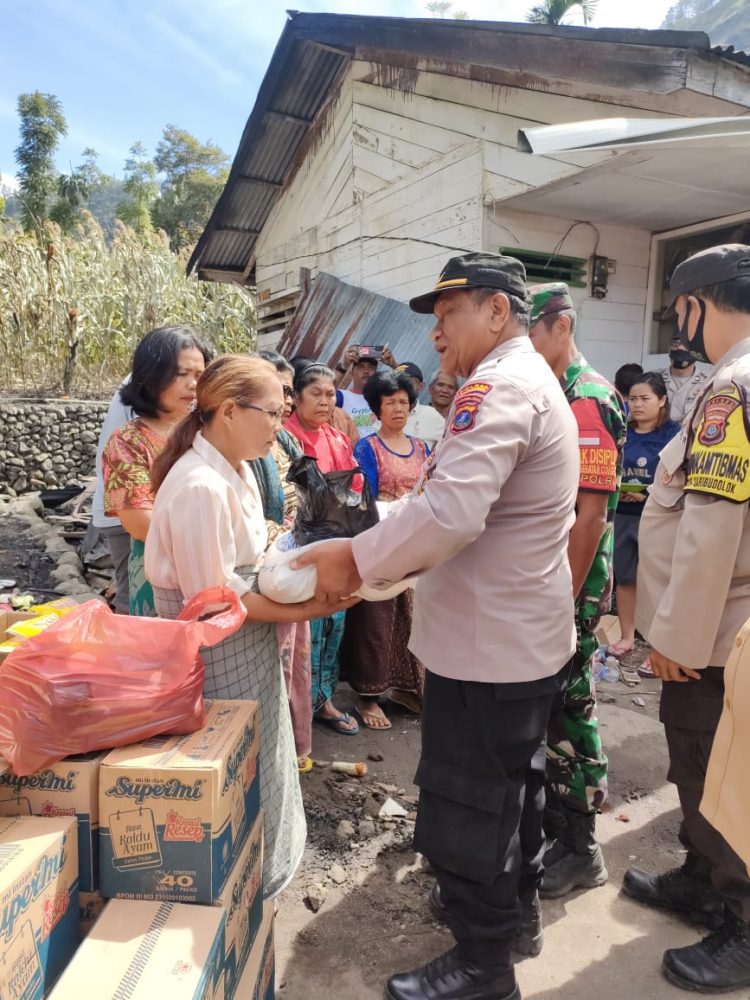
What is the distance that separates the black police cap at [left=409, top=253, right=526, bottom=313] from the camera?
65.4 inches

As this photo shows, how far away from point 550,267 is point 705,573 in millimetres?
4225

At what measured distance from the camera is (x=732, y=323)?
1.90 meters

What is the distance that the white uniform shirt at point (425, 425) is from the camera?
453cm

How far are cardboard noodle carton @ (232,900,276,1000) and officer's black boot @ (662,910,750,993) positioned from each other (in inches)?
48.1

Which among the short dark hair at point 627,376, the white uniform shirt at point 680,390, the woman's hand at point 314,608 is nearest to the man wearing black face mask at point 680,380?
the white uniform shirt at point 680,390

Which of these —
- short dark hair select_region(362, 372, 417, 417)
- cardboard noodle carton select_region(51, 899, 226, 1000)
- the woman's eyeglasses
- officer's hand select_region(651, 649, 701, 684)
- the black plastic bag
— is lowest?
cardboard noodle carton select_region(51, 899, 226, 1000)

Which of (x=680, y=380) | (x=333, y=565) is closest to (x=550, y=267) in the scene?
(x=680, y=380)

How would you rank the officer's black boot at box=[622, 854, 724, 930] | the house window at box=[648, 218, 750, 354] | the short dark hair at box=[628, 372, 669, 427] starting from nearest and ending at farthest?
1. the officer's black boot at box=[622, 854, 724, 930]
2. the short dark hair at box=[628, 372, 669, 427]
3. the house window at box=[648, 218, 750, 354]

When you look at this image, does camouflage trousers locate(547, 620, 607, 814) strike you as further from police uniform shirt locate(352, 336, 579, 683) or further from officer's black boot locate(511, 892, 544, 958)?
police uniform shirt locate(352, 336, 579, 683)

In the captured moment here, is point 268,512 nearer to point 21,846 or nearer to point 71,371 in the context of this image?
point 21,846

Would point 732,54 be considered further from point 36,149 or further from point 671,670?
point 36,149

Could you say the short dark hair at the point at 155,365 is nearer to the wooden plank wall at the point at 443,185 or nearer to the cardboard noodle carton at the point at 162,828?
the cardboard noodle carton at the point at 162,828

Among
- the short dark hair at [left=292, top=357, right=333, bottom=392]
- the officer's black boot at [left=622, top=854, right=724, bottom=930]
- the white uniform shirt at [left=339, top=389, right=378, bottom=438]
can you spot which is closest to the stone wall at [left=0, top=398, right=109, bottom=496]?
the white uniform shirt at [left=339, top=389, right=378, bottom=438]

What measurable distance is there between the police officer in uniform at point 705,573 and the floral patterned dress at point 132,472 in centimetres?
177
